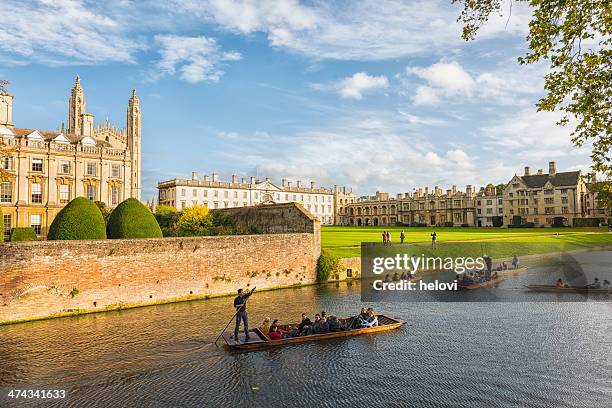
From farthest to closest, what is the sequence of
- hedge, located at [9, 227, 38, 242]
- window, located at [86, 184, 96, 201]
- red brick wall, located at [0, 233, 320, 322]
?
window, located at [86, 184, 96, 201] → hedge, located at [9, 227, 38, 242] → red brick wall, located at [0, 233, 320, 322]

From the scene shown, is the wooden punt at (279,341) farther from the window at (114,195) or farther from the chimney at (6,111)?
the chimney at (6,111)

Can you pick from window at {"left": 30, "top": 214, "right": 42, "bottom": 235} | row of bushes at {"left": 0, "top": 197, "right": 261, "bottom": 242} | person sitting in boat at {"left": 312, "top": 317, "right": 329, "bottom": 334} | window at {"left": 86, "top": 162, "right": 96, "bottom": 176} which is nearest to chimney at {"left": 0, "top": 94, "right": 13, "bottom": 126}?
window at {"left": 86, "top": 162, "right": 96, "bottom": 176}

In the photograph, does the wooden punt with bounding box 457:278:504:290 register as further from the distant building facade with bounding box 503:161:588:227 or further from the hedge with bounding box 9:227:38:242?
the distant building facade with bounding box 503:161:588:227

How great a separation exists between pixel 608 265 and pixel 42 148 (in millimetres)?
49203

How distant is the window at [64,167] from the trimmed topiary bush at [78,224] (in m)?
22.6

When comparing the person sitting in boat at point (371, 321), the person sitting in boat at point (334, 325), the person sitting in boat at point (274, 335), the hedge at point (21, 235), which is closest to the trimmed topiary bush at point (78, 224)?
the hedge at point (21, 235)

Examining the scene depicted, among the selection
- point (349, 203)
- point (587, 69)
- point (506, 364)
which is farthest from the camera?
point (349, 203)

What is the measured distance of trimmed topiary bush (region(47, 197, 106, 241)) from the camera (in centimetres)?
2195

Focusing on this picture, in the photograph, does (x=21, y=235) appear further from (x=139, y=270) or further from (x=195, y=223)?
(x=195, y=223)

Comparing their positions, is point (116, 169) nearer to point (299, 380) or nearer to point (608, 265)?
point (299, 380)

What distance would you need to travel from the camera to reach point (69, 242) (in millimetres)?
19281

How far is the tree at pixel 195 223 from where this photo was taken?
36.7 metres

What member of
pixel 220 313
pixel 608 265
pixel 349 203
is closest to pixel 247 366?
pixel 220 313

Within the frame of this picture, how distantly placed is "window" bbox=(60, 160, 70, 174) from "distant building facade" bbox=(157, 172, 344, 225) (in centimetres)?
3356
